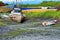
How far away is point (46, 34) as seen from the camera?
1340cm

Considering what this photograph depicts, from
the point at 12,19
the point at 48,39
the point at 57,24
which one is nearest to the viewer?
the point at 48,39

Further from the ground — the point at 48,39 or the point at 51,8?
the point at 48,39

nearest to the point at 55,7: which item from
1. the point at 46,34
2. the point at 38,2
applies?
the point at 38,2

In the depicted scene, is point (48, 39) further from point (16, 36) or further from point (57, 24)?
point (57, 24)

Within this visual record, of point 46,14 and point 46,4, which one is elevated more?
point 46,4

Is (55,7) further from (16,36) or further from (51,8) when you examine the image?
(16,36)

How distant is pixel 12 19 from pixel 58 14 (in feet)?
13.9

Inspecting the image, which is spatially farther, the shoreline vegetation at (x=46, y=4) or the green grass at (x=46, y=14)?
the shoreline vegetation at (x=46, y=4)

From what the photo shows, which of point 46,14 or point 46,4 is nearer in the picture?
point 46,14

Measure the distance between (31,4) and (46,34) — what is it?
1353 cm

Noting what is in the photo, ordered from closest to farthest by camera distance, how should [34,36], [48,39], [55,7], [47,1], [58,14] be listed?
[48,39] → [34,36] → [58,14] → [55,7] → [47,1]

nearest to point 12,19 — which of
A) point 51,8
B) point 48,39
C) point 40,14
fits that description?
point 40,14

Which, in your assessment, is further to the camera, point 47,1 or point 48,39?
point 47,1

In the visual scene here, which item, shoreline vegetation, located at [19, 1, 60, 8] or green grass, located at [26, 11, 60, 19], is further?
shoreline vegetation, located at [19, 1, 60, 8]
